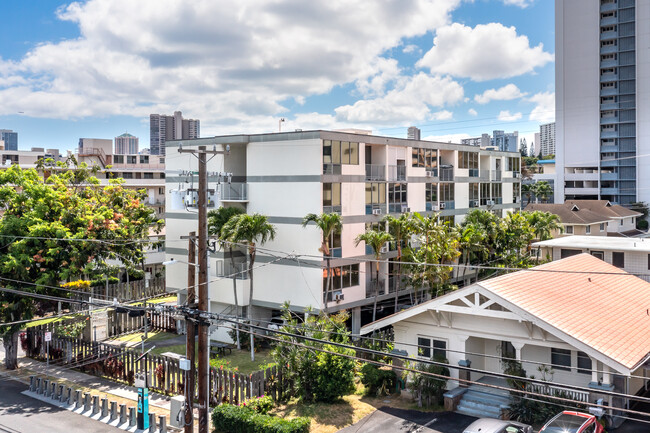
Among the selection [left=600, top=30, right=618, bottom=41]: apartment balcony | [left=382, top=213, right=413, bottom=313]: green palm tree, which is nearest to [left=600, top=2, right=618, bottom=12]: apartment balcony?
[left=600, top=30, right=618, bottom=41]: apartment balcony

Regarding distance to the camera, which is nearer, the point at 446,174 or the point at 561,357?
the point at 561,357

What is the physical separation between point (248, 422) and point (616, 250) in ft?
94.4

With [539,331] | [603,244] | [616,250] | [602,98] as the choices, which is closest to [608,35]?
[602,98]

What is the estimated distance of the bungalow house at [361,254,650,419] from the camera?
66.9 feet

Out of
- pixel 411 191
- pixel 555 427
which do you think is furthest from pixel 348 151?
pixel 555 427

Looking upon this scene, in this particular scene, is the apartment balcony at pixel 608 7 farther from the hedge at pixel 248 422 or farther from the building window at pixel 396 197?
the hedge at pixel 248 422

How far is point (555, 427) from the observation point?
57.8ft

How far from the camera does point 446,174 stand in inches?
1757

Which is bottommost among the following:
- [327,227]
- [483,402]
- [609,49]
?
[483,402]

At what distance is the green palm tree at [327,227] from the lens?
3109 cm

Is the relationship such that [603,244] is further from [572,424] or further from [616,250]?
[572,424]

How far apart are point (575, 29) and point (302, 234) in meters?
87.2

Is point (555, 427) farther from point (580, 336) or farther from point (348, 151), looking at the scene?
point (348, 151)

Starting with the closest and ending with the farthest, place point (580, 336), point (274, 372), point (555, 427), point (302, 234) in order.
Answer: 1. point (555, 427)
2. point (580, 336)
3. point (274, 372)
4. point (302, 234)
